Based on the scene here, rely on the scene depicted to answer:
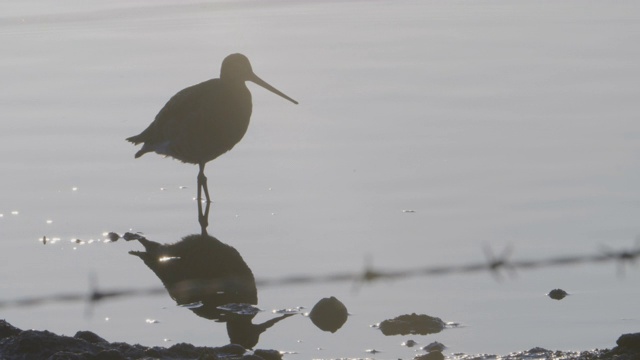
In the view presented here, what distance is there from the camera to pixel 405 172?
1305 centimetres

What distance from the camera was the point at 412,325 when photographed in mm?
8547

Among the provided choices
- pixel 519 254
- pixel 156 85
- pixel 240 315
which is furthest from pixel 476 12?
pixel 240 315

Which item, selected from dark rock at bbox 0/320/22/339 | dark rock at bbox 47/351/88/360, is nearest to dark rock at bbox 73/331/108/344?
dark rock at bbox 0/320/22/339

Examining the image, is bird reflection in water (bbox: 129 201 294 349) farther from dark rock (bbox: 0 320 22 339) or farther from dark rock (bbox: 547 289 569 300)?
dark rock (bbox: 547 289 569 300)

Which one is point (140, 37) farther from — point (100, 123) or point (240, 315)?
point (240, 315)

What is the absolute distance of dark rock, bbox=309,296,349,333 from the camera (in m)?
8.78

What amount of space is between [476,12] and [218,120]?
38.2 feet

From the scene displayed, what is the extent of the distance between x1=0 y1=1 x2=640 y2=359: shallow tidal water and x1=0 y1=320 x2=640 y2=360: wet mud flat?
0.35m

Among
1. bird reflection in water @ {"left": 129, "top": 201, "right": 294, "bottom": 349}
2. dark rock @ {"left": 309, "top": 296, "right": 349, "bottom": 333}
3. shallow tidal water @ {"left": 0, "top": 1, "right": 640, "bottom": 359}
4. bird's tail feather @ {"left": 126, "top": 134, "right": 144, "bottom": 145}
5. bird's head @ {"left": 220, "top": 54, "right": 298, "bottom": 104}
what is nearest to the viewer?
dark rock @ {"left": 309, "top": 296, "right": 349, "bottom": 333}

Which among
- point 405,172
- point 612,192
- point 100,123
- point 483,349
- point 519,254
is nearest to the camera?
point 483,349

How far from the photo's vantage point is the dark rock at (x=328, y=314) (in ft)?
28.8

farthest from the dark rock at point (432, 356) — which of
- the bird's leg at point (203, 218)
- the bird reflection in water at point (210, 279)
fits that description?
the bird's leg at point (203, 218)

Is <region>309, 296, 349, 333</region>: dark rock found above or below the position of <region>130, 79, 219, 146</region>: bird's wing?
below

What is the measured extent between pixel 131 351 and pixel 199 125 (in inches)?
239
